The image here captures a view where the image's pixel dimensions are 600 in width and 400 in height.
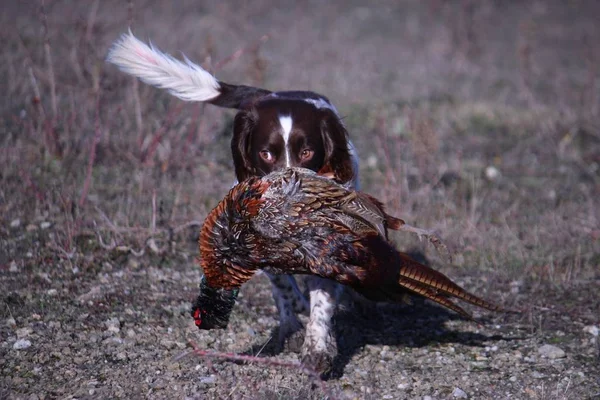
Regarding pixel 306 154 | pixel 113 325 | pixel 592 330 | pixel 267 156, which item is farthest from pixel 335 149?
pixel 592 330

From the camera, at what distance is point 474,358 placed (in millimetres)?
4203

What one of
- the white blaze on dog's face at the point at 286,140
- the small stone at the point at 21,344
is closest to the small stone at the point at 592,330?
the white blaze on dog's face at the point at 286,140

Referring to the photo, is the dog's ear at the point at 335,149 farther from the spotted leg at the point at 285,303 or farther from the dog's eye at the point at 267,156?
the spotted leg at the point at 285,303

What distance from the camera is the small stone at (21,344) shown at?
3.87 m

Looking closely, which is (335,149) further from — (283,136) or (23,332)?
(23,332)

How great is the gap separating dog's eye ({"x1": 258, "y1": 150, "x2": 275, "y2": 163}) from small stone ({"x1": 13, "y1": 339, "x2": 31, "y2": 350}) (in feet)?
4.62

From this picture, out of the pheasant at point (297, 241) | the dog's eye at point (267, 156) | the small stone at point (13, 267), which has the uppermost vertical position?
the dog's eye at point (267, 156)

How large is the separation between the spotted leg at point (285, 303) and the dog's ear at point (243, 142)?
59cm

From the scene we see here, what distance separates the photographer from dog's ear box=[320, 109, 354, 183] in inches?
167

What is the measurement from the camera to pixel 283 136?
412cm

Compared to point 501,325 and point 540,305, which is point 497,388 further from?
point 540,305

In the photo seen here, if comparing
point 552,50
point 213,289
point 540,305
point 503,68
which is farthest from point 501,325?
point 552,50

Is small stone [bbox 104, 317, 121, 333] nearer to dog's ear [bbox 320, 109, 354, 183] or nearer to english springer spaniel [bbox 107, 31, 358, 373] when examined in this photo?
english springer spaniel [bbox 107, 31, 358, 373]

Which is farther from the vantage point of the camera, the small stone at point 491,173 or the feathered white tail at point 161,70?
the small stone at point 491,173
